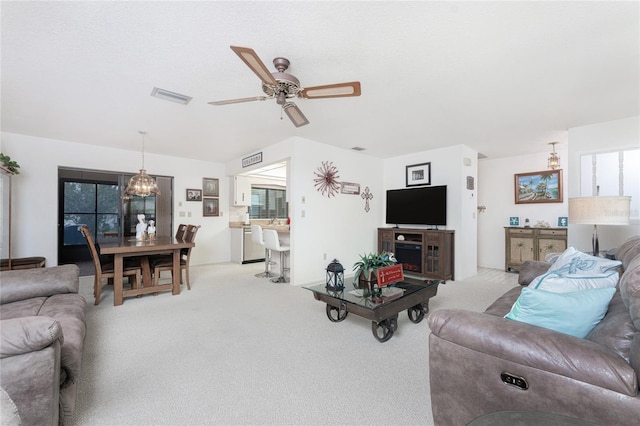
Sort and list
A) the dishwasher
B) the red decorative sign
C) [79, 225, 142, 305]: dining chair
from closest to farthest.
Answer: the red decorative sign → [79, 225, 142, 305]: dining chair → the dishwasher

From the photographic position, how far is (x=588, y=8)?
1685 mm

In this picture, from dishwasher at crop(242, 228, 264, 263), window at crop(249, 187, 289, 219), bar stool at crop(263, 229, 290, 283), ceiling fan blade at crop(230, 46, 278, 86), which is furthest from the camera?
window at crop(249, 187, 289, 219)

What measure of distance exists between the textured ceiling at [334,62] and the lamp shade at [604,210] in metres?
1.08

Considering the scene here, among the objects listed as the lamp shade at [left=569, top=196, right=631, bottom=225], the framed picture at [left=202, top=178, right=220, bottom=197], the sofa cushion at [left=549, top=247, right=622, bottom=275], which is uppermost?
the framed picture at [left=202, top=178, right=220, bottom=197]

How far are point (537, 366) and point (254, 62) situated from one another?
2.07m

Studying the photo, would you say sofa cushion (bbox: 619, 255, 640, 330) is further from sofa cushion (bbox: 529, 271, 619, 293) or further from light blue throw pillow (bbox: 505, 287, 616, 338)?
sofa cushion (bbox: 529, 271, 619, 293)

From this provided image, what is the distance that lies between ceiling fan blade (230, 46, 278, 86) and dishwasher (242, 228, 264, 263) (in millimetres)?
4545

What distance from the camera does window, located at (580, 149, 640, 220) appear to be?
3.52 m

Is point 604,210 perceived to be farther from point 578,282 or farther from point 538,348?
point 538,348

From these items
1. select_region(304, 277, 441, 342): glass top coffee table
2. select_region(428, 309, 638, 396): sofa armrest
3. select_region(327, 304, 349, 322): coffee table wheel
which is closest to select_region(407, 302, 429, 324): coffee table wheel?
select_region(304, 277, 441, 342): glass top coffee table

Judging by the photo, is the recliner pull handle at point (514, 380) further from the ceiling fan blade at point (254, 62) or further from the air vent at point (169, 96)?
the air vent at point (169, 96)

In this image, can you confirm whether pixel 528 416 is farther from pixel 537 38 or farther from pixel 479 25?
pixel 537 38

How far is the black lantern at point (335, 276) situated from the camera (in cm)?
273

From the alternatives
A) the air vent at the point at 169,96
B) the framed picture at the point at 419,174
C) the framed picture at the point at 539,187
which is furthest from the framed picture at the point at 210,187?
the framed picture at the point at 539,187
